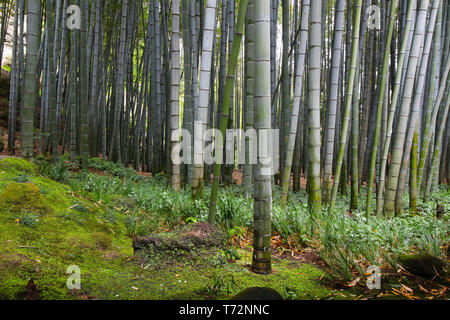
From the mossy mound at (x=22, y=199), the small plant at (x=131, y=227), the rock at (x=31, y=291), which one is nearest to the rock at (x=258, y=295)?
the rock at (x=31, y=291)

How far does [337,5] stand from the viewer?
2570mm

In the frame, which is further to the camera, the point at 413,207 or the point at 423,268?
the point at 413,207

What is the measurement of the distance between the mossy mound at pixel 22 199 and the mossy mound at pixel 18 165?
30.6 inches

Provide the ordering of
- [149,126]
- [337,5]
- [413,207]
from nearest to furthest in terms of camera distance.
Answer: [337,5]
[413,207]
[149,126]

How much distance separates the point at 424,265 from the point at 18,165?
2.98 metres

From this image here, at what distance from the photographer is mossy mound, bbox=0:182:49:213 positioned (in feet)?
5.57

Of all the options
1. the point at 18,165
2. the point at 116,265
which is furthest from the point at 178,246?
the point at 18,165

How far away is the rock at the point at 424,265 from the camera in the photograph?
54.9 inches

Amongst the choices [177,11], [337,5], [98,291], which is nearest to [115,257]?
[98,291]

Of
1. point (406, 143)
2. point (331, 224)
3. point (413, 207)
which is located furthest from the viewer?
point (413, 207)

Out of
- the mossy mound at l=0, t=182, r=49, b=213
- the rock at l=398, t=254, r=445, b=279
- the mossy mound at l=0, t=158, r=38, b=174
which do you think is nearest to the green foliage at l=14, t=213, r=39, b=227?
the mossy mound at l=0, t=182, r=49, b=213

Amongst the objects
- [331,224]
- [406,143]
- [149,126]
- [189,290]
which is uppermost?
[149,126]
